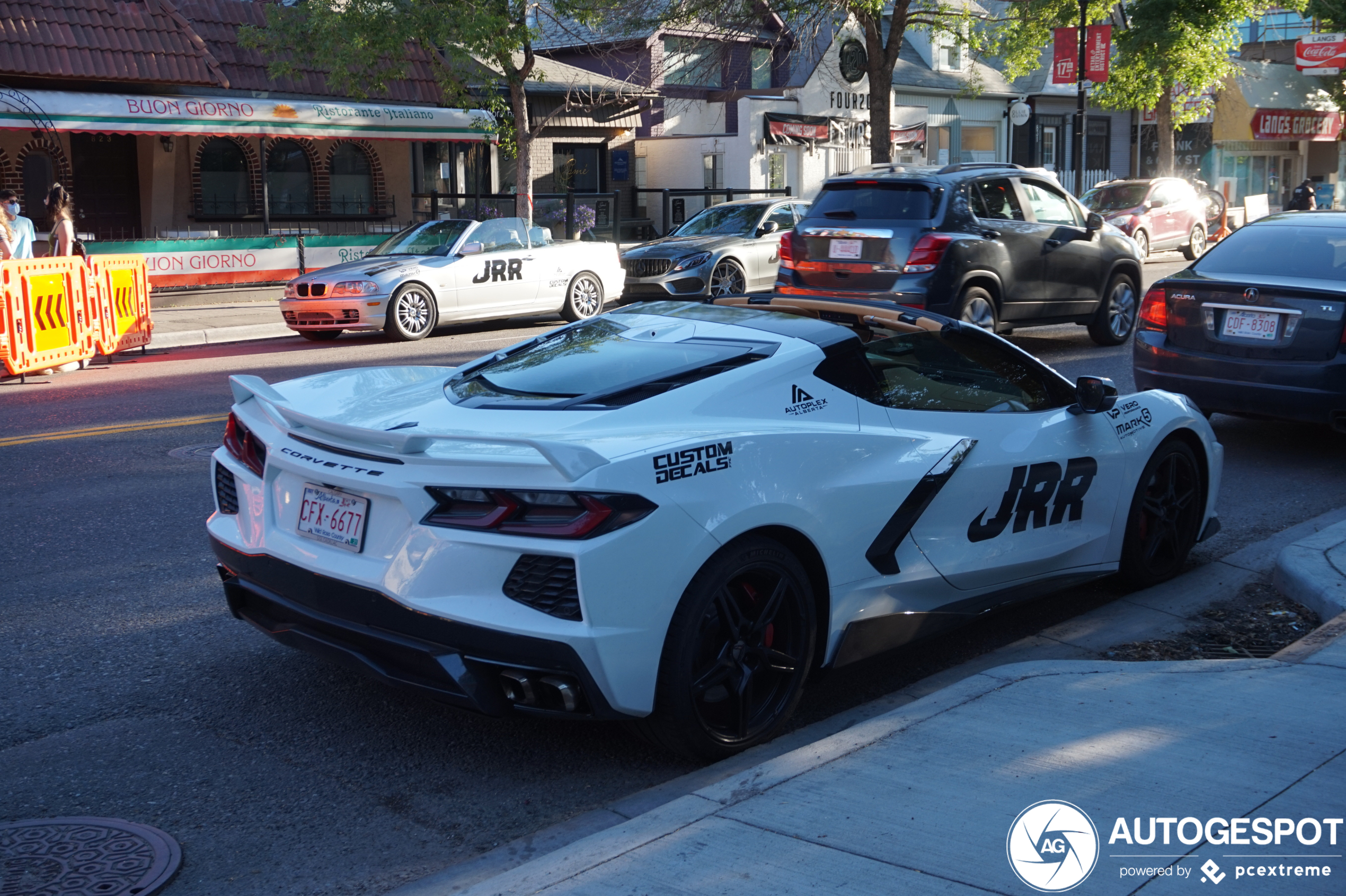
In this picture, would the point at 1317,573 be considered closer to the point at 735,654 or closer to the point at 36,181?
the point at 735,654

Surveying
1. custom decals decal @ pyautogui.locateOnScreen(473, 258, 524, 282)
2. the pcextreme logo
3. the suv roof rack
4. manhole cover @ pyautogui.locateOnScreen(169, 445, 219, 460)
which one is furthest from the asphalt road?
custom decals decal @ pyautogui.locateOnScreen(473, 258, 524, 282)

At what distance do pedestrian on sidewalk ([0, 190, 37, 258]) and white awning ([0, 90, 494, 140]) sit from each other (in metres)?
5.23

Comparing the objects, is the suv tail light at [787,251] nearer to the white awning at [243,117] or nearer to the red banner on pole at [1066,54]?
the white awning at [243,117]

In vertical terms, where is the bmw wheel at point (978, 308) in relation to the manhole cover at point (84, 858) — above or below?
above

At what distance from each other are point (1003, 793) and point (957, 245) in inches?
353

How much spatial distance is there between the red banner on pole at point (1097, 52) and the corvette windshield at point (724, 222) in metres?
14.1

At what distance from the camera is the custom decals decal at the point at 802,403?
4.34 m

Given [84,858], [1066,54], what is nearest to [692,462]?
[84,858]

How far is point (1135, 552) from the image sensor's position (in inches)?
229

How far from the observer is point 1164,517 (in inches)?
235

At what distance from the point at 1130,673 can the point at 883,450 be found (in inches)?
47.0

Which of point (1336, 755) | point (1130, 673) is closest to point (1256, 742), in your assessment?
point (1336, 755)

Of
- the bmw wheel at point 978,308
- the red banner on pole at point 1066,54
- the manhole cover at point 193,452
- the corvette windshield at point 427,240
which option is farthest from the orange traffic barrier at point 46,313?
the red banner on pole at point 1066,54

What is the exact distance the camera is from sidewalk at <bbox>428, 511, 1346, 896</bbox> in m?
3.13
